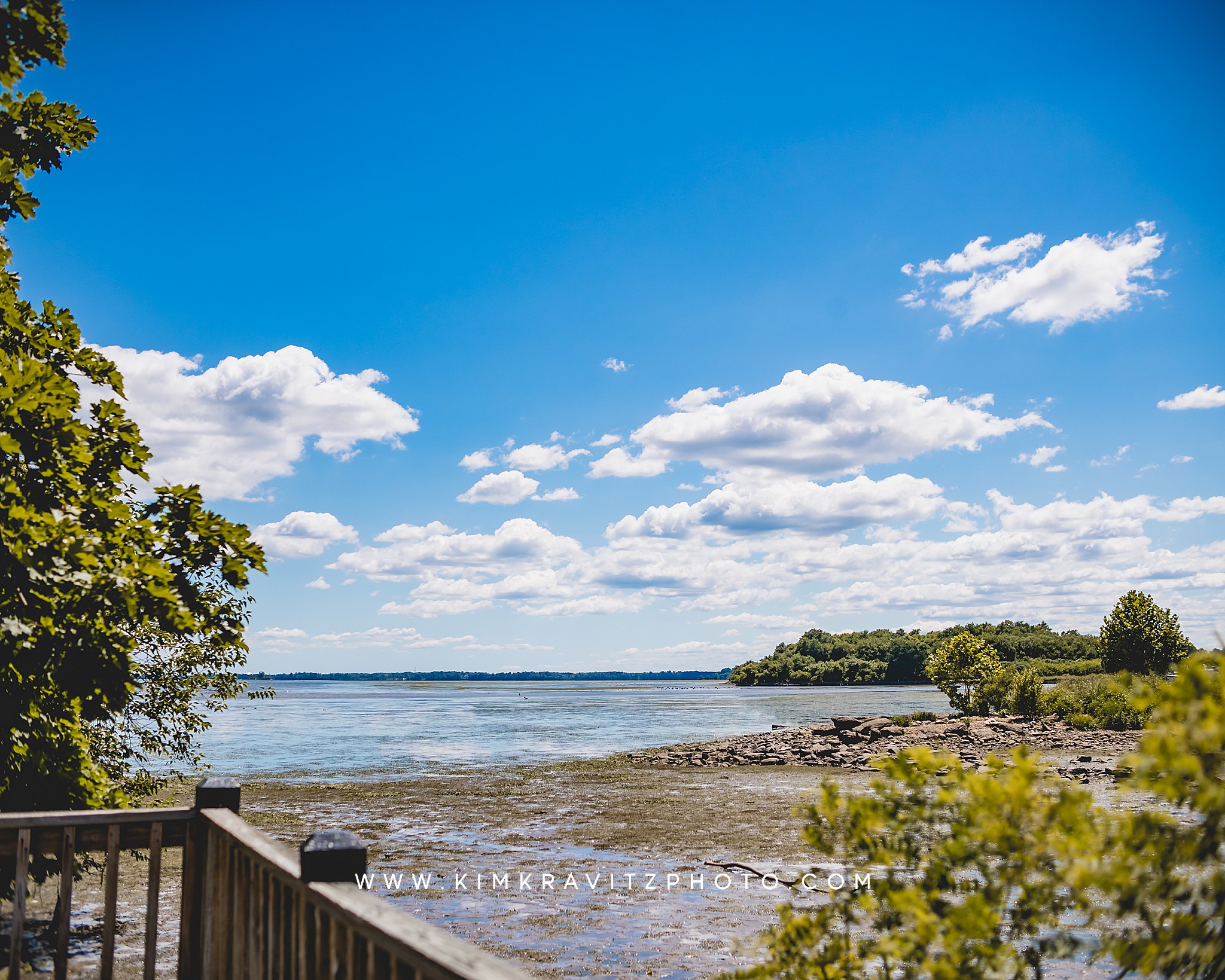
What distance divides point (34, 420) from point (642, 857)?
11646 mm

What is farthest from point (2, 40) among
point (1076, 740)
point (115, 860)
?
point (1076, 740)

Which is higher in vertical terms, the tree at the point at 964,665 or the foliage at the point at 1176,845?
the foliage at the point at 1176,845

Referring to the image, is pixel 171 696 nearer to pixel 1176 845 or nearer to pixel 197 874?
pixel 197 874

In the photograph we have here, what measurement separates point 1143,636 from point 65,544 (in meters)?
53.7

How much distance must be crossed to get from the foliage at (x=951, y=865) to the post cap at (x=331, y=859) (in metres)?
1.43

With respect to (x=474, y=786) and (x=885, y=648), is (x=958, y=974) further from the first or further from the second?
(x=885, y=648)

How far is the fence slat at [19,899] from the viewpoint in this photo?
439 centimetres

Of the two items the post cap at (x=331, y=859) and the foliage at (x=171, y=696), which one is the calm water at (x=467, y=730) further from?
the post cap at (x=331, y=859)

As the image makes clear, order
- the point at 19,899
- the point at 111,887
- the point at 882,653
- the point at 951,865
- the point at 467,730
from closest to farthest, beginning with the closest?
the point at 951,865
the point at 19,899
the point at 111,887
the point at 467,730
the point at 882,653

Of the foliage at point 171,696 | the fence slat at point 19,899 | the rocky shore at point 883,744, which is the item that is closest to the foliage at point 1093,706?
the rocky shore at point 883,744

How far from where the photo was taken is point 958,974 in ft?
7.58

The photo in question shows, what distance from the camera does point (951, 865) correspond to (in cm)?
267

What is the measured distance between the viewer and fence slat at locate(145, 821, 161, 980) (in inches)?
179

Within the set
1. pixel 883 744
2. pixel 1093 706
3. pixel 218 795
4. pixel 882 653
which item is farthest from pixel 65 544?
pixel 882 653
